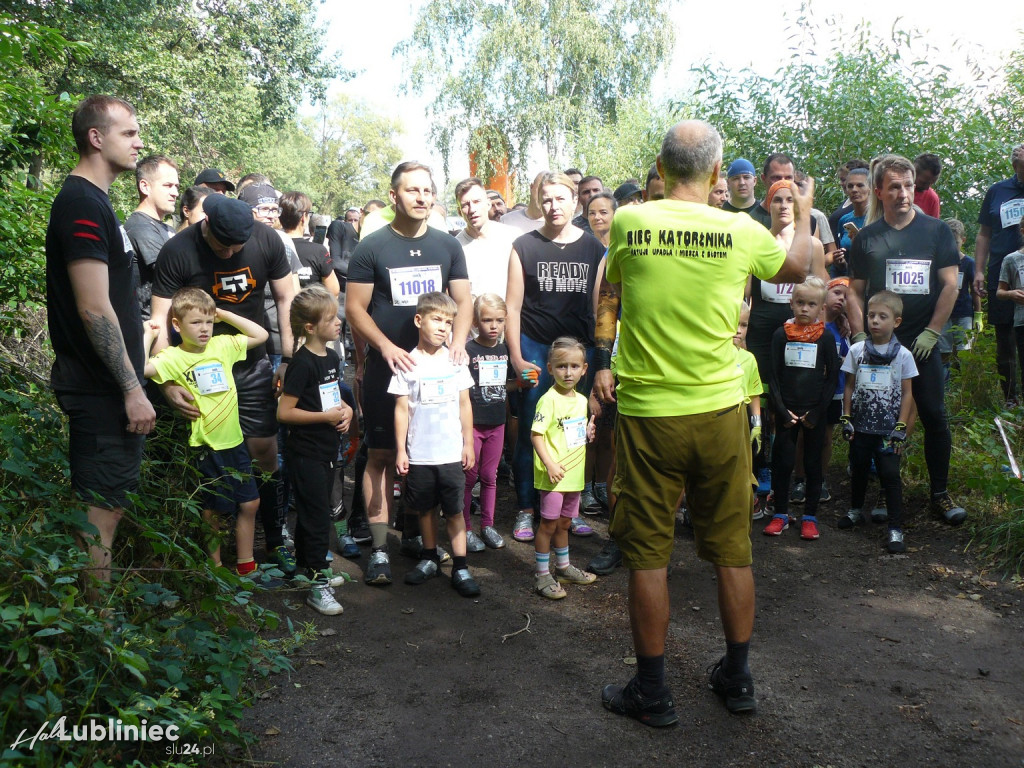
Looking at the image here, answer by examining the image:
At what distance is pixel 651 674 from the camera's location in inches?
137

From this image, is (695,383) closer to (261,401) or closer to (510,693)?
(510,693)

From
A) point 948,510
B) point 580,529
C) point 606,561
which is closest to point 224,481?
point 606,561

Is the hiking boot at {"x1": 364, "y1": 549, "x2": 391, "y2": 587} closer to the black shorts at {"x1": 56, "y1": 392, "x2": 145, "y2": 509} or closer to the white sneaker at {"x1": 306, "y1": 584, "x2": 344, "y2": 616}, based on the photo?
the white sneaker at {"x1": 306, "y1": 584, "x2": 344, "y2": 616}

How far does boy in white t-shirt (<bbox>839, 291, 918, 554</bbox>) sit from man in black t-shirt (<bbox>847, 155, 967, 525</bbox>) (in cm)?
19

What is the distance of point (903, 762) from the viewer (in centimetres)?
318

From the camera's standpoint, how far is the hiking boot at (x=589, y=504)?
640 centimetres

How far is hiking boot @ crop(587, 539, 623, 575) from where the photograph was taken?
5254 mm

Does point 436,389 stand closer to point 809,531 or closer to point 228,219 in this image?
point 228,219

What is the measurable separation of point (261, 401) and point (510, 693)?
7.57ft

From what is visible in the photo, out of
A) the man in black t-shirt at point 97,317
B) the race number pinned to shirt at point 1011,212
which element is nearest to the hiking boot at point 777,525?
the race number pinned to shirt at point 1011,212

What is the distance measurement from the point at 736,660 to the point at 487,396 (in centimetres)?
267

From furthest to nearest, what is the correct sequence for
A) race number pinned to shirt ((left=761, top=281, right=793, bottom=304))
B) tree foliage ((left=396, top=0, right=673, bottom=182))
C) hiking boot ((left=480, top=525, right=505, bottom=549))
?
tree foliage ((left=396, top=0, right=673, bottom=182)) < race number pinned to shirt ((left=761, top=281, right=793, bottom=304)) < hiking boot ((left=480, top=525, right=505, bottom=549))
